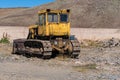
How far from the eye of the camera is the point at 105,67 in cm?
2095

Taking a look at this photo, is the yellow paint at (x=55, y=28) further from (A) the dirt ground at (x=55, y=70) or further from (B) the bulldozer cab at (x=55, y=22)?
(A) the dirt ground at (x=55, y=70)

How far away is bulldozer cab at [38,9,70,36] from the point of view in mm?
25500

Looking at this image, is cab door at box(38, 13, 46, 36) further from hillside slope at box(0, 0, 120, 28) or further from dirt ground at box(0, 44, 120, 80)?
hillside slope at box(0, 0, 120, 28)

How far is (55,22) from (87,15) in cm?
6145

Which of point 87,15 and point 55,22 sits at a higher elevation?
point 87,15

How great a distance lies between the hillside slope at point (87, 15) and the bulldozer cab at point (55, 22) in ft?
178

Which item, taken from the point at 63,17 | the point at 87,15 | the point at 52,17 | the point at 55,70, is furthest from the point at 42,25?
the point at 87,15

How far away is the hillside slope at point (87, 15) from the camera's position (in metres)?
82.3

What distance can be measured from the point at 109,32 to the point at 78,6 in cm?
4236

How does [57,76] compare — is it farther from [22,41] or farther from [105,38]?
[105,38]

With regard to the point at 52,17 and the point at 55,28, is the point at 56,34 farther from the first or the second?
the point at 52,17

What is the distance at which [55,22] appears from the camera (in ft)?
84.2

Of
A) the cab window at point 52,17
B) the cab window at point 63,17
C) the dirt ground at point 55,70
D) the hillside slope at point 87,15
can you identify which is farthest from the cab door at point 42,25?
the hillside slope at point 87,15

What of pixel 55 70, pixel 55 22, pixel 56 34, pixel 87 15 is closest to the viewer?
pixel 55 70
